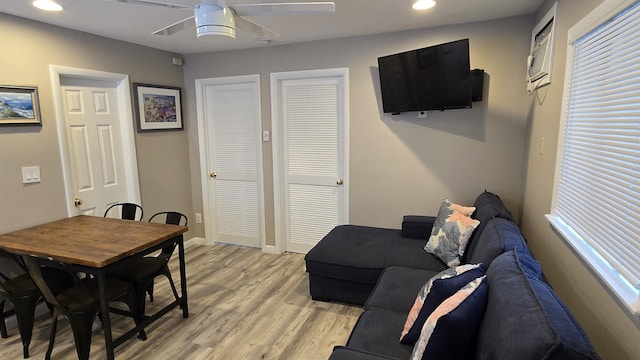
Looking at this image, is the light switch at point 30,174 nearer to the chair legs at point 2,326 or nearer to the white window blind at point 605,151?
the chair legs at point 2,326

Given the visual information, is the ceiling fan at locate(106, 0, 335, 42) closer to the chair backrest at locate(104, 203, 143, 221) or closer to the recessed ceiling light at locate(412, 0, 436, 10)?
the recessed ceiling light at locate(412, 0, 436, 10)

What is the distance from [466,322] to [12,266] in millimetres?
3358

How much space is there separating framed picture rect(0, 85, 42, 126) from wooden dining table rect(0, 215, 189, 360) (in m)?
0.87

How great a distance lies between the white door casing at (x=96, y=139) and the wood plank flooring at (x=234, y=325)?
1045 mm

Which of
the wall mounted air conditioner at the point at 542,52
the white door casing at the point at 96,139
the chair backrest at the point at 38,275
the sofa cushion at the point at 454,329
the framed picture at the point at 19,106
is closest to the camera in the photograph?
the sofa cushion at the point at 454,329

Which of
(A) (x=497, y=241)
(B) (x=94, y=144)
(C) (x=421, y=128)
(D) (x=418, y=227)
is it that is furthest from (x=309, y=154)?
(A) (x=497, y=241)

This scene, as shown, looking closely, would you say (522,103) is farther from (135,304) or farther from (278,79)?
(135,304)

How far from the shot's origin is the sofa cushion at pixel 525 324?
3.09 ft

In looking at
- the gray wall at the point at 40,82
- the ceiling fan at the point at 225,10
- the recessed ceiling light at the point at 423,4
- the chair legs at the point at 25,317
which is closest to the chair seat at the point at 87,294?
the chair legs at the point at 25,317

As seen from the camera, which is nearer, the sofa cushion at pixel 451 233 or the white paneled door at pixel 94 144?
the sofa cushion at pixel 451 233

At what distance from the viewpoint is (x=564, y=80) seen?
6.64 ft

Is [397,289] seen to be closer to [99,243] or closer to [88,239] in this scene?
[99,243]

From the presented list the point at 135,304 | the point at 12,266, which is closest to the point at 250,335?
the point at 135,304

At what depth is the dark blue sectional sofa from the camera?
1.03 m
